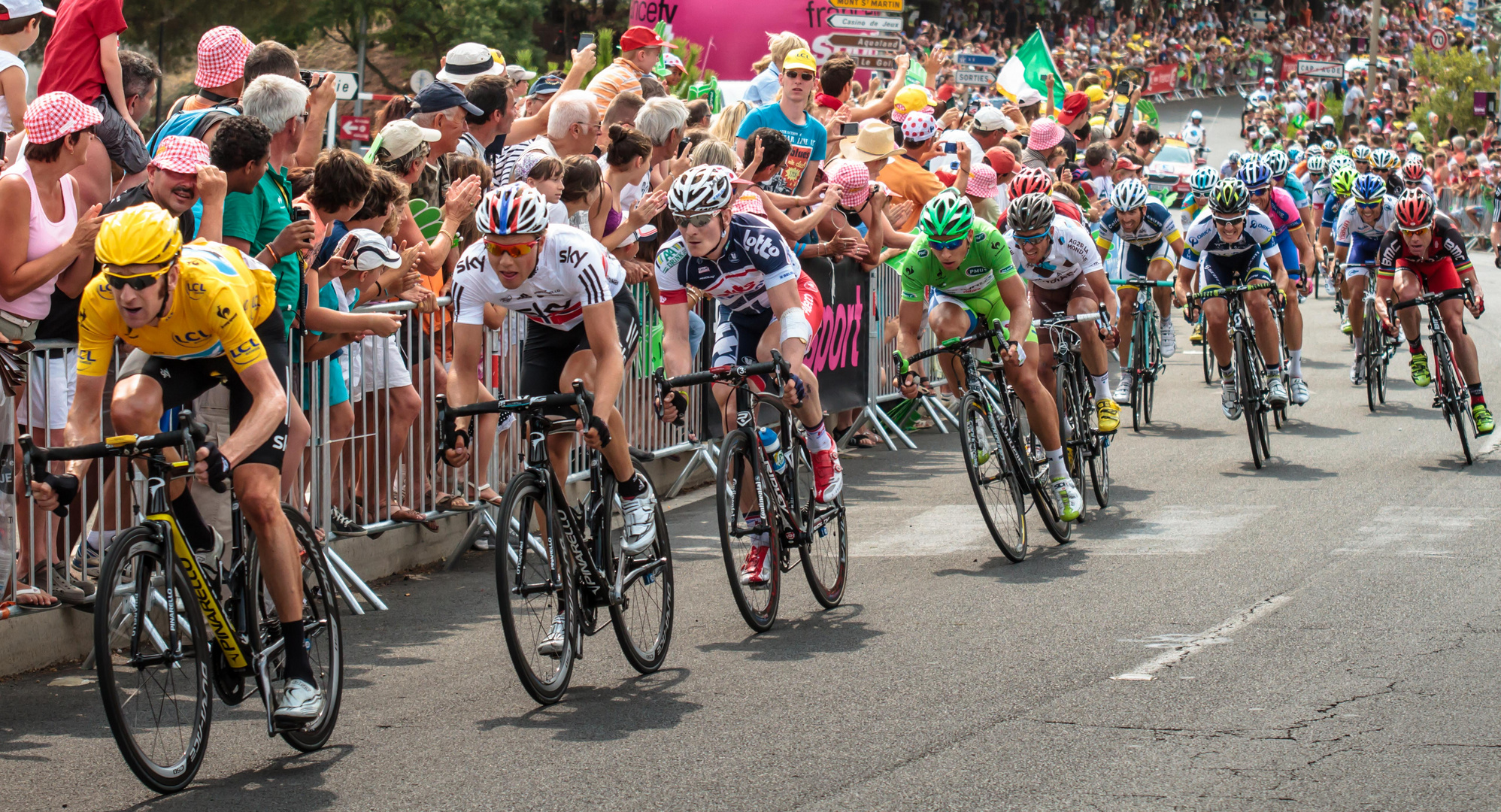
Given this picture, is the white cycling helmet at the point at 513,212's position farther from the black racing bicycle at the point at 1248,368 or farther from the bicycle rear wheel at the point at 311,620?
the black racing bicycle at the point at 1248,368

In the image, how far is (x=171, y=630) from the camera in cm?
516

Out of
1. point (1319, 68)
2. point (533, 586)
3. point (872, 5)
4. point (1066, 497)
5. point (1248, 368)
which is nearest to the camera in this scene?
point (533, 586)

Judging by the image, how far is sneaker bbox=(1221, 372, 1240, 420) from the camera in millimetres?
12086

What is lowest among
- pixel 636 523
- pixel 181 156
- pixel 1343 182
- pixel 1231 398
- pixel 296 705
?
pixel 296 705

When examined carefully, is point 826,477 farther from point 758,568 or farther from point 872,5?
point 872,5

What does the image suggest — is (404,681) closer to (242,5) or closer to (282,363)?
(282,363)

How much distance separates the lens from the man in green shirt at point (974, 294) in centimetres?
905

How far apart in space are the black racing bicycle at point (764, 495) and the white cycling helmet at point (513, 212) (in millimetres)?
895

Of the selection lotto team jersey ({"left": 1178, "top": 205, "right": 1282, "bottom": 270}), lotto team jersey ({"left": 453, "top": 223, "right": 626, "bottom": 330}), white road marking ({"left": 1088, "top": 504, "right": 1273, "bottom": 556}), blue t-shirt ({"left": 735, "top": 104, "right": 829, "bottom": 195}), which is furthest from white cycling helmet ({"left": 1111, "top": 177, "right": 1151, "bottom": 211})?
lotto team jersey ({"left": 453, "top": 223, "right": 626, "bottom": 330})

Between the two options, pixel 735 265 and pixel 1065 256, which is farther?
pixel 1065 256

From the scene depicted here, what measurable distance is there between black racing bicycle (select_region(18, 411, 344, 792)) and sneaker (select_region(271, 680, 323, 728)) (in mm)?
33

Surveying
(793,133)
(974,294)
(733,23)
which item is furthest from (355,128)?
(974,294)

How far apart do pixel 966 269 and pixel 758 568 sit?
8.77ft

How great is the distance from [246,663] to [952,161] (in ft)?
35.2
